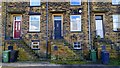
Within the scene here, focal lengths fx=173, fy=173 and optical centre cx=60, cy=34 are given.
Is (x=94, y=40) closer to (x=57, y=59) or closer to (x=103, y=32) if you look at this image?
(x=103, y=32)

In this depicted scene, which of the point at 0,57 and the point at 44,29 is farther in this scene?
the point at 44,29

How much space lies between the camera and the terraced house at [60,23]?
18.9m

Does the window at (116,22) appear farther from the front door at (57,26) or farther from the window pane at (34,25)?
the window pane at (34,25)

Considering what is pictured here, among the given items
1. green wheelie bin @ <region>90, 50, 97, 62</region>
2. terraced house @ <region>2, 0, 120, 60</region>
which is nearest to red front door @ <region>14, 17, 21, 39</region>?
terraced house @ <region>2, 0, 120, 60</region>

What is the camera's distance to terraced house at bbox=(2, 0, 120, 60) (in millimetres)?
18875

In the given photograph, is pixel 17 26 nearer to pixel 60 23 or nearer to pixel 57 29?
pixel 57 29

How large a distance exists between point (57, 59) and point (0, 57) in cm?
600

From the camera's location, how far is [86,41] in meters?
18.8

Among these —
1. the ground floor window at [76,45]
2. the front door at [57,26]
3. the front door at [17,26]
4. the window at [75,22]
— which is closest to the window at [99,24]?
the window at [75,22]

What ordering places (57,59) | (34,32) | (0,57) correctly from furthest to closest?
1. (34,32)
2. (0,57)
3. (57,59)

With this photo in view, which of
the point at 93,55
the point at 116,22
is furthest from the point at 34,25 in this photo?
the point at 116,22

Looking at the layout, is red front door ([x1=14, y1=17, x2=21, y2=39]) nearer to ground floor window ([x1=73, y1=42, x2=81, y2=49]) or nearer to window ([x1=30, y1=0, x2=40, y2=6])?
window ([x1=30, y1=0, x2=40, y2=6])

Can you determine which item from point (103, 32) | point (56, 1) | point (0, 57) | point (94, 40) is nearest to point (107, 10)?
point (103, 32)

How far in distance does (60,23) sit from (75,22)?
66.2 inches
